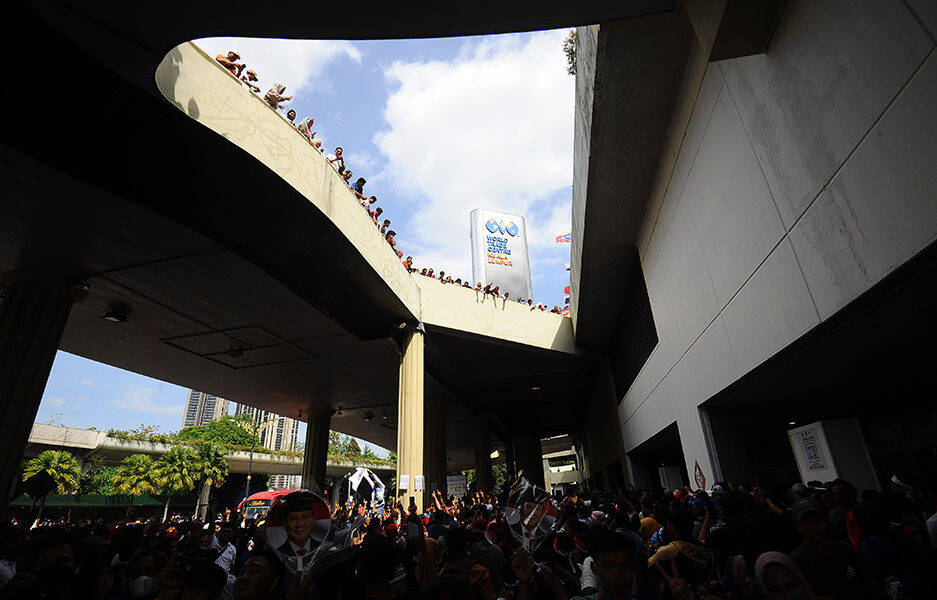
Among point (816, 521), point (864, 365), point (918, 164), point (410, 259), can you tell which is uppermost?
point (410, 259)

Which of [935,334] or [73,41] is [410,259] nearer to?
[73,41]

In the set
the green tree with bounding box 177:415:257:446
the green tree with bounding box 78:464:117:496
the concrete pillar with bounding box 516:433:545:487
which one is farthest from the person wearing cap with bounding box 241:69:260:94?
the green tree with bounding box 177:415:257:446

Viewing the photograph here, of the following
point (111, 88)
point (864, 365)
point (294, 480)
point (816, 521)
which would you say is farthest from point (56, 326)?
point (294, 480)

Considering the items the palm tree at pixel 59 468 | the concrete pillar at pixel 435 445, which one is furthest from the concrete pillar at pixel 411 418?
the palm tree at pixel 59 468

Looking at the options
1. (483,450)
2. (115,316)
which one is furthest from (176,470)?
(115,316)

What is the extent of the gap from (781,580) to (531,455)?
42463 mm

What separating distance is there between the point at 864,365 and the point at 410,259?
12399mm

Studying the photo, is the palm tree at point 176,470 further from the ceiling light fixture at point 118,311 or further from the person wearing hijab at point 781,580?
the person wearing hijab at point 781,580

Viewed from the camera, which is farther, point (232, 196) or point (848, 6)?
point (232, 196)

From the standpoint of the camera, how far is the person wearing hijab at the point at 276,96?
1021 cm

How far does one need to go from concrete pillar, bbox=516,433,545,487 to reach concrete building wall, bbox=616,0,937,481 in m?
33.4

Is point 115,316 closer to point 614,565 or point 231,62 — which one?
point 231,62

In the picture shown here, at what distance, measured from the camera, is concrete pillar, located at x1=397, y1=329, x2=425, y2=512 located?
45.7ft

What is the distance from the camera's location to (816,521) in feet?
11.3
